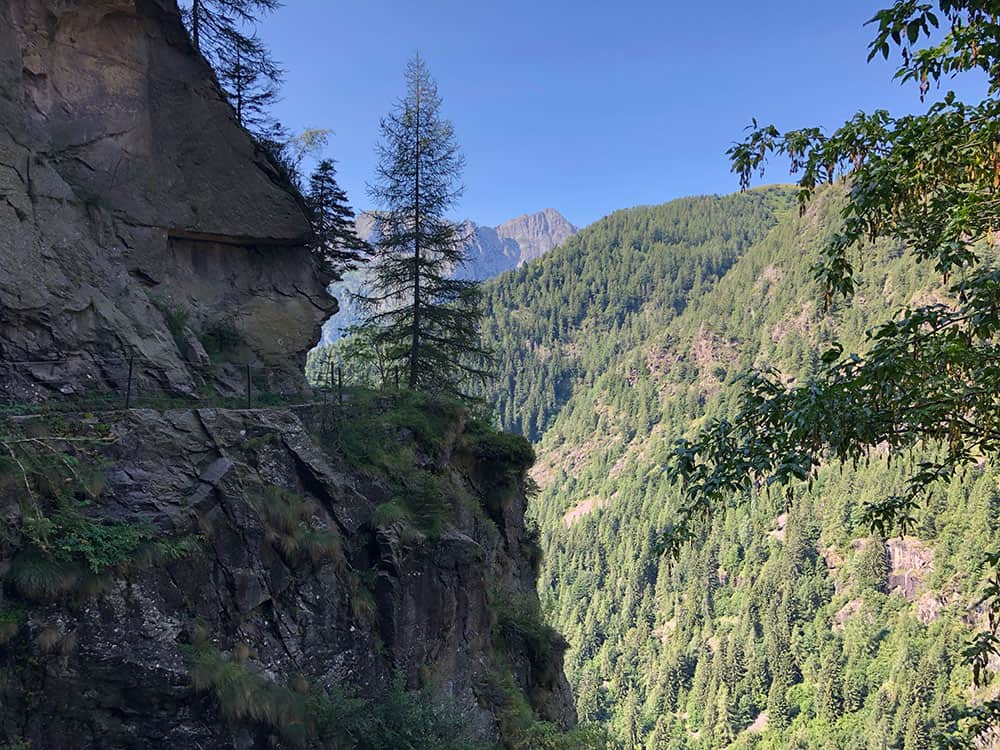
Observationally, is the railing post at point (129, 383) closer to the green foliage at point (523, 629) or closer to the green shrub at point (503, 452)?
the green shrub at point (503, 452)

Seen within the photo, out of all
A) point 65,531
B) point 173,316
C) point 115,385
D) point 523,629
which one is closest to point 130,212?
point 173,316

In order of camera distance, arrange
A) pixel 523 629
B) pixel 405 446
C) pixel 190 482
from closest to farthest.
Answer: pixel 190 482, pixel 405 446, pixel 523 629

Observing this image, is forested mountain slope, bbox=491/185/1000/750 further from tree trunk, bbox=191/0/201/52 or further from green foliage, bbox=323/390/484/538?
tree trunk, bbox=191/0/201/52

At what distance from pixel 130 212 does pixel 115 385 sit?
4549mm

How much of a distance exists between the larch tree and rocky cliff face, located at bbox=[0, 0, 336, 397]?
1061 centimetres

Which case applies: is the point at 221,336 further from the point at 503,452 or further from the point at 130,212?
the point at 503,452

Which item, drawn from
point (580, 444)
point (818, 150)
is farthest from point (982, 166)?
point (580, 444)

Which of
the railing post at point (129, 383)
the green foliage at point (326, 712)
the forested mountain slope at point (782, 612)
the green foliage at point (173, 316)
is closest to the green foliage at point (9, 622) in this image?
the green foliage at point (326, 712)

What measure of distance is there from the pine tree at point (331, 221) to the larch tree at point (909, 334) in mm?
15999

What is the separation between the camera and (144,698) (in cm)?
706

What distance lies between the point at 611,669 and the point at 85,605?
393 ft

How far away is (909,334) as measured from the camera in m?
4.15

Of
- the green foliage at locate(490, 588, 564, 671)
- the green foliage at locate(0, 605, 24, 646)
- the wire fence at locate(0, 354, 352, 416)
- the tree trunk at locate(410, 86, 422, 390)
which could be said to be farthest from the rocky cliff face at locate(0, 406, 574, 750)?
the tree trunk at locate(410, 86, 422, 390)

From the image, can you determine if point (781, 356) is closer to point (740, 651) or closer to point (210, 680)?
point (740, 651)
